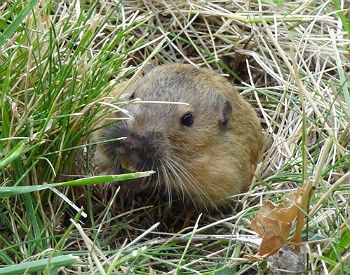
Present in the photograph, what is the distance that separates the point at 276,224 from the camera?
11.2 feet

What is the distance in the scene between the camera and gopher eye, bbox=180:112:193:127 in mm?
4441

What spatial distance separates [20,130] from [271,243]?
1308mm

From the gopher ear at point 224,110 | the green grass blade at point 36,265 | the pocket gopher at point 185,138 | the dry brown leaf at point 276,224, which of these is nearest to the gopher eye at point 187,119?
the pocket gopher at point 185,138

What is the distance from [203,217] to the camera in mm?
4672

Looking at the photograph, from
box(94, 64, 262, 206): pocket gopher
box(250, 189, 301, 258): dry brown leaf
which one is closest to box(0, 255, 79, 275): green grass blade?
box(250, 189, 301, 258): dry brown leaf

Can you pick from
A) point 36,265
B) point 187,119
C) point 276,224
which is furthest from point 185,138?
point 36,265

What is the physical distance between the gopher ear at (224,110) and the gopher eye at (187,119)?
0.25m

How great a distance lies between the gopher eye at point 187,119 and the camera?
444cm

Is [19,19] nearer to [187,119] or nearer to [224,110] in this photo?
[187,119]

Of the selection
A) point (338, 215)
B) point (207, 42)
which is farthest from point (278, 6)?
point (338, 215)

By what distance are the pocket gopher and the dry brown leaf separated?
2.96 feet

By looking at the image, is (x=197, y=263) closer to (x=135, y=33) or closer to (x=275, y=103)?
(x=275, y=103)

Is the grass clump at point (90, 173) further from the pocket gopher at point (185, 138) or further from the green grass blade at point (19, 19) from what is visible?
the pocket gopher at point (185, 138)

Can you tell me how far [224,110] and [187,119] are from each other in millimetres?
309
